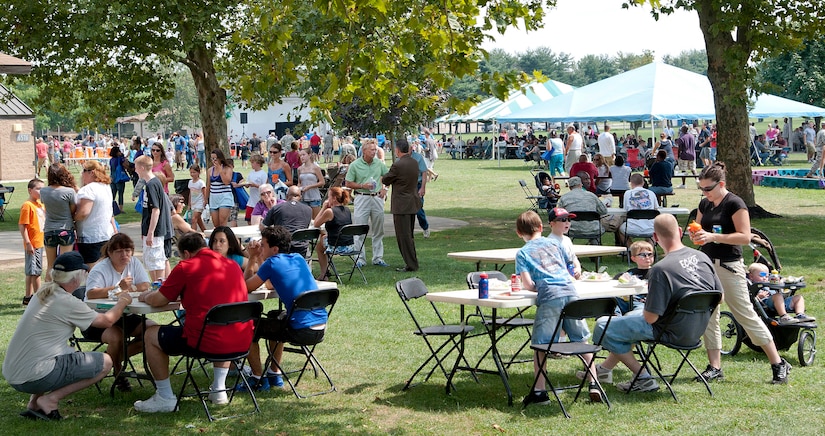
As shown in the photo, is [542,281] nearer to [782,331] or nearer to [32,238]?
[782,331]

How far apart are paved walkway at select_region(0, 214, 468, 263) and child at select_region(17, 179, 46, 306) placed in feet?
14.7

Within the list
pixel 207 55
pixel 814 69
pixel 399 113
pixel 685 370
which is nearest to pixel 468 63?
pixel 685 370

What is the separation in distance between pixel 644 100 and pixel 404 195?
631 inches

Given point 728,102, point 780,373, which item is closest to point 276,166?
point 728,102

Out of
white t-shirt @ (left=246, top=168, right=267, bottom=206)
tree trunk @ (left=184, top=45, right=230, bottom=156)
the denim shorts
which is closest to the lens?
the denim shorts

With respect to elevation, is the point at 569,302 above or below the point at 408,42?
below

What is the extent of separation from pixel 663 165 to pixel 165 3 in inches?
377

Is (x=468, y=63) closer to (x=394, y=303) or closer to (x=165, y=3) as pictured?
(x=394, y=303)

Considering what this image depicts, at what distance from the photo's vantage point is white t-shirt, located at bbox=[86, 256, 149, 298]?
7.68 meters

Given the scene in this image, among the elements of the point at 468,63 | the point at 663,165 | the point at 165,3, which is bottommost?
the point at 663,165

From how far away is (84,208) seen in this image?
10422 mm

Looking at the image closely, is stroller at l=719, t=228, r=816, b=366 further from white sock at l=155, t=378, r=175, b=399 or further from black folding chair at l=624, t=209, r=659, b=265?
black folding chair at l=624, t=209, r=659, b=265

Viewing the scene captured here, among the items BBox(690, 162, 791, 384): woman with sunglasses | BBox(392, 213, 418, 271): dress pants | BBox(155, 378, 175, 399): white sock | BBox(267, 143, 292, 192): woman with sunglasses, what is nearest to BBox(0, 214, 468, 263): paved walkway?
BBox(267, 143, 292, 192): woman with sunglasses

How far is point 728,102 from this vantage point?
1756 centimetres
